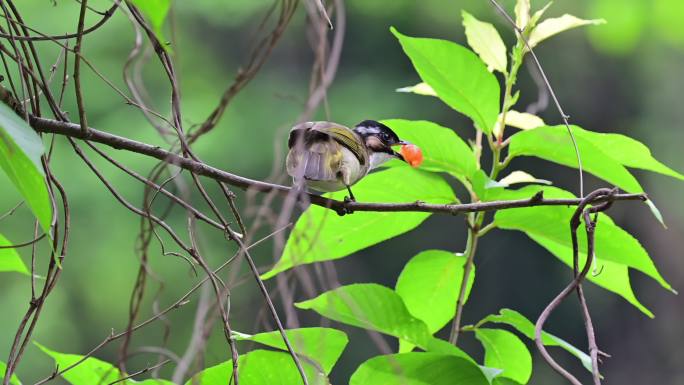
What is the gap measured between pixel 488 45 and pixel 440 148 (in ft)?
0.54

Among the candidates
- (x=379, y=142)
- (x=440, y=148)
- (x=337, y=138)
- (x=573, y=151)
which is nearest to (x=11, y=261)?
(x=440, y=148)

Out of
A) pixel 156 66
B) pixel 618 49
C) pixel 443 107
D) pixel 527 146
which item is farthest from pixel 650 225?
pixel 527 146

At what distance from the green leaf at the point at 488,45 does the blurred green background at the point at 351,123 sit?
6386 millimetres

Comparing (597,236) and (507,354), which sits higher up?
(597,236)

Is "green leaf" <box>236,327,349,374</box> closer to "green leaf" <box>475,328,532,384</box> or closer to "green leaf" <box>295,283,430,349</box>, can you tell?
"green leaf" <box>295,283,430,349</box>

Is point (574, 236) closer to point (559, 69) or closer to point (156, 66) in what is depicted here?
point (156, 66)

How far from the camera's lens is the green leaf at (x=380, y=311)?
889mm

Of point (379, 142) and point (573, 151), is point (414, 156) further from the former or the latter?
point (379, 142)

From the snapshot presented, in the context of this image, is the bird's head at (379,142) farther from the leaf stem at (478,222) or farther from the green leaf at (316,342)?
the green leaf at (316,342)

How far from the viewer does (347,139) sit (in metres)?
1.52

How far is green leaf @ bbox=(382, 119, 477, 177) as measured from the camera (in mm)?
1019

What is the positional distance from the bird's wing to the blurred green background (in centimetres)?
597

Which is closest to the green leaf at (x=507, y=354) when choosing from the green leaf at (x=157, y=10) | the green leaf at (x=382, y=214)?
the green leaf at (x=382, y=214)

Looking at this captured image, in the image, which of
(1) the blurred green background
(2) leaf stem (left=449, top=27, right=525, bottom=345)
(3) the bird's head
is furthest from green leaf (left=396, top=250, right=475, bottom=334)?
(1) the blurred green background
